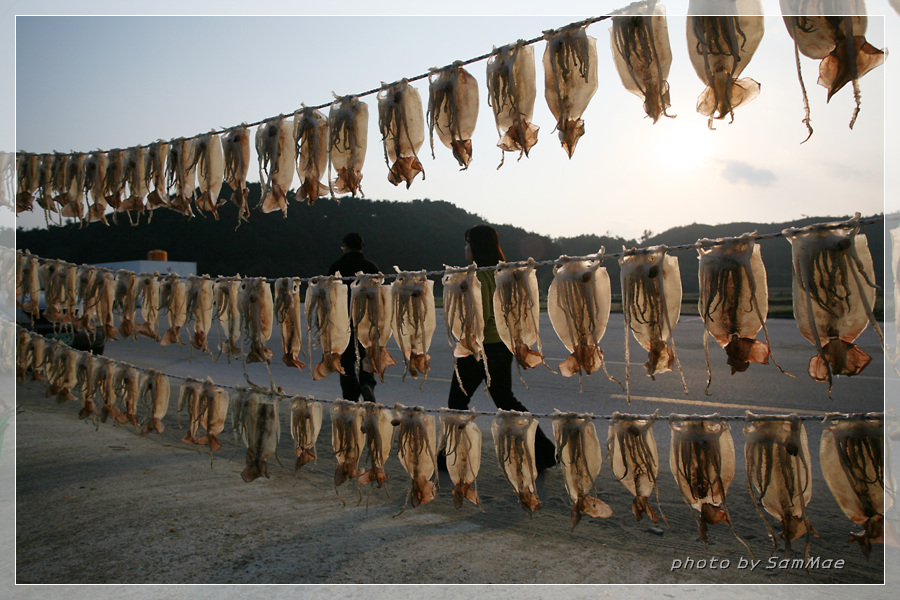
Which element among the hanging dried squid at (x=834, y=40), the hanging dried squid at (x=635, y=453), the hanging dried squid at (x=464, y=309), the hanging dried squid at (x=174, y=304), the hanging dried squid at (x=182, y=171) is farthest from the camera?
the hanging dried squid at (x=174, y=304)

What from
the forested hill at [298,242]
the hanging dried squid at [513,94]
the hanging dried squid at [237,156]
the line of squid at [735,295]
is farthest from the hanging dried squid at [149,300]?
the forested hill at [298,242]

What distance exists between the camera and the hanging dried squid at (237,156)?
9.46 ft

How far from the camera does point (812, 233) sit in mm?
1659

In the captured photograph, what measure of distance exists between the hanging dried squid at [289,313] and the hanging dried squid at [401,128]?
0.78 m

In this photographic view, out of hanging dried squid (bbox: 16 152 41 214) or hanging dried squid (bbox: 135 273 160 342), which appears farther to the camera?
hanging dried squid (bbox: 16 152 41 214)

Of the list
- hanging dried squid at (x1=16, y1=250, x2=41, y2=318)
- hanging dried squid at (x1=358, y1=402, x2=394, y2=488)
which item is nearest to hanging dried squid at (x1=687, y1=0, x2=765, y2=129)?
hanging dried squid at (x1=358, y1=402, x2=394, y2=488)

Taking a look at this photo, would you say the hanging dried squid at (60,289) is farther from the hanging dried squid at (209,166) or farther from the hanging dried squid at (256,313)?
the hanging dried squid at (256,313)

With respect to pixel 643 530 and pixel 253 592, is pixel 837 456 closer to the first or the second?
pixel 643 530

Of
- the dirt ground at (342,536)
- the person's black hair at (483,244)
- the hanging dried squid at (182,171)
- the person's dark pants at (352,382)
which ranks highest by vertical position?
the hanging dried squid at (182,171)

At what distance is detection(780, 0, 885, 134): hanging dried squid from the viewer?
1492 millimetres

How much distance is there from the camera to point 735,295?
1791 millimetres

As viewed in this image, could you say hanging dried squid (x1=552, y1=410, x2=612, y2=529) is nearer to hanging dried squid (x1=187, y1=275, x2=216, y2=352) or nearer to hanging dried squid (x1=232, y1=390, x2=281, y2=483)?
hanging dried squid (x1=232, y1=390, x2=281, y2=483)

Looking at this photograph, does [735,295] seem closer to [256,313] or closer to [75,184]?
[256,313]

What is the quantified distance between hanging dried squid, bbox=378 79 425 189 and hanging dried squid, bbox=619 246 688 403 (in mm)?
959
